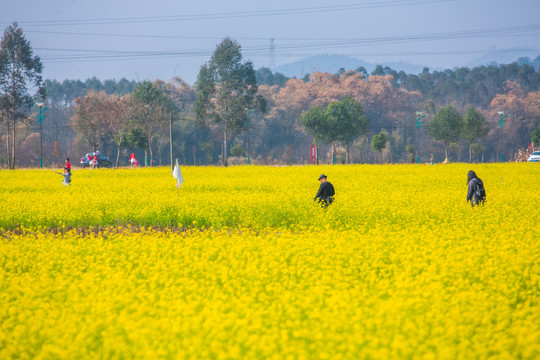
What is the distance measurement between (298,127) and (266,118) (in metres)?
5.77

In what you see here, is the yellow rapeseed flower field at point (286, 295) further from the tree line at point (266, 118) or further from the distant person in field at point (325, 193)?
the tree line at point (266, 118)

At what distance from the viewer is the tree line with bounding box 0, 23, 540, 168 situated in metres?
73.8

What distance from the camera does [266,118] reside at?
100438mm

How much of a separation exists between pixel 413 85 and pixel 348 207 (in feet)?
411

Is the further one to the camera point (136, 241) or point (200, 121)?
point (200, 121)

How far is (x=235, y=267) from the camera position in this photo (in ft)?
32.3

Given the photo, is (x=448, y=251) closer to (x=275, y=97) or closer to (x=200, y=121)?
(x=200, y=121)

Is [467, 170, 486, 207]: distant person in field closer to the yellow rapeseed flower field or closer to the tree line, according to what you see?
the yellow rapeseed flower field

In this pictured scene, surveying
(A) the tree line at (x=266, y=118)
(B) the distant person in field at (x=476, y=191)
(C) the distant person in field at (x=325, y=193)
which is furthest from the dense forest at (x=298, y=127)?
(B) the distant person in field at (x=476, y=191)

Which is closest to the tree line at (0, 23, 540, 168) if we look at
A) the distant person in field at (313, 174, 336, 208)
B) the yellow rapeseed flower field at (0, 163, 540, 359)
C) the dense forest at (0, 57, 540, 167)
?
the dense forest at (0, 57, 540, 167)

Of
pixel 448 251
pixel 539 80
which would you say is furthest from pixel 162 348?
pixel 539 80

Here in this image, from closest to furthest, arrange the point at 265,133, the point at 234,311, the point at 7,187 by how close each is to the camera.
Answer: the point at 234,311 < the point at 7,187 < the point at 265,133

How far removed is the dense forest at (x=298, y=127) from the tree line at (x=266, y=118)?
20 cm

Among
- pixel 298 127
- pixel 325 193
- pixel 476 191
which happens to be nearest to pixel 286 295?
pixel 325 193
